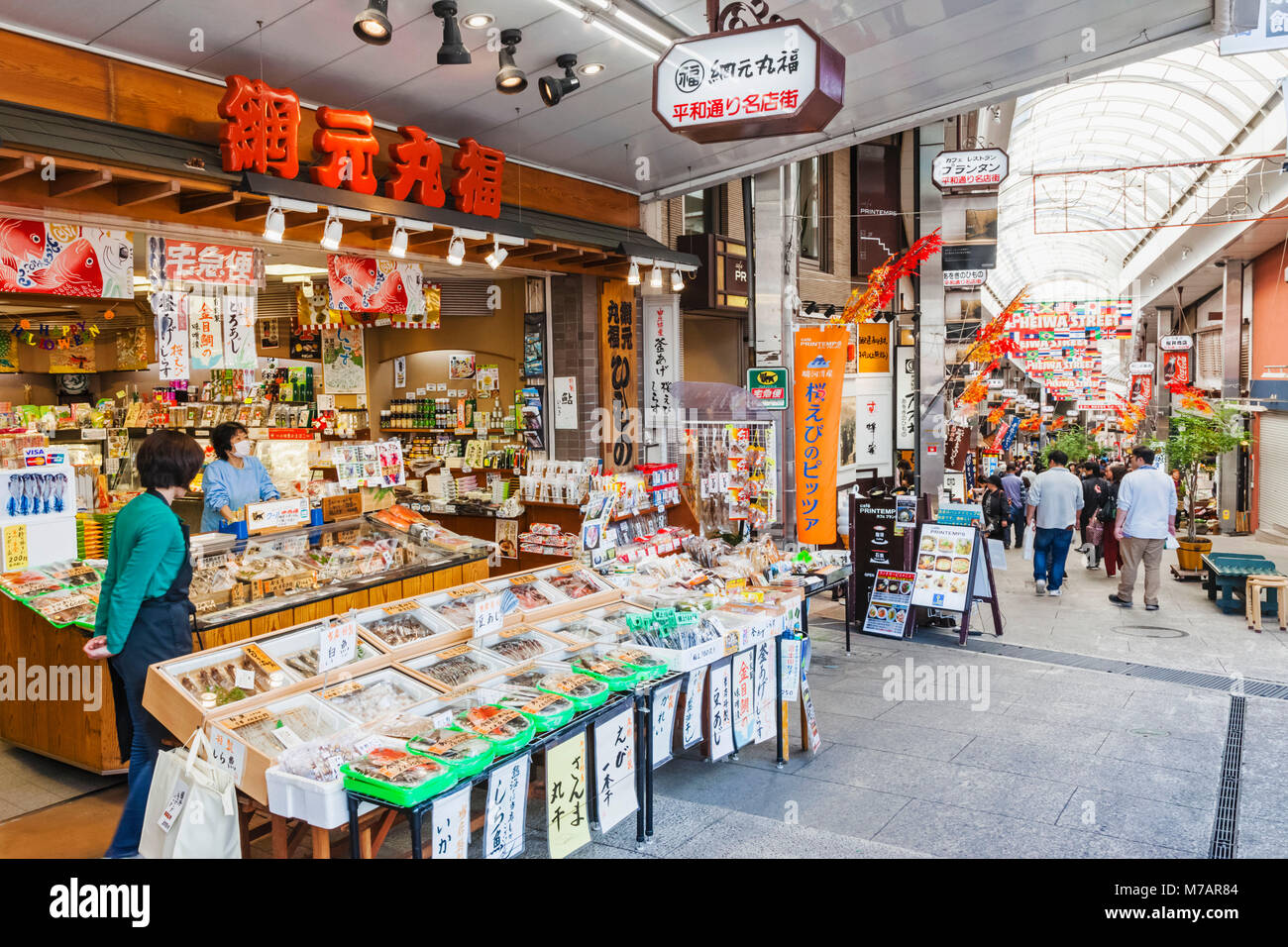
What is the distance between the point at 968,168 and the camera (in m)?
12.3

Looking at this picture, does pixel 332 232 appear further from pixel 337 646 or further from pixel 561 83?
pixel 337 646

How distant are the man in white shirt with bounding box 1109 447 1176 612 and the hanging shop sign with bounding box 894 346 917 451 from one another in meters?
6.82

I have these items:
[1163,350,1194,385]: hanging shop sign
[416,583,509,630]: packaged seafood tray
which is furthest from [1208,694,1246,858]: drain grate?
[1163,350,1194,385]: hanging shop sign

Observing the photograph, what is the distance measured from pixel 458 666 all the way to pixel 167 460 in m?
1.73

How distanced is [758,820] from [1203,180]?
64.5ft

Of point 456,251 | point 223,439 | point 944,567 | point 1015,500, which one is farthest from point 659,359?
point 1015,500

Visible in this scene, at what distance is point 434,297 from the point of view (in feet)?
31.0

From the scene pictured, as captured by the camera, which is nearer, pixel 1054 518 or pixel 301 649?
pixel 301 649

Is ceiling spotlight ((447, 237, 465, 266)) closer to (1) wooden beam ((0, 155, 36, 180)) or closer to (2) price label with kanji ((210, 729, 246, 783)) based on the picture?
(1) wooden beam ((0, 155, 36, 180))

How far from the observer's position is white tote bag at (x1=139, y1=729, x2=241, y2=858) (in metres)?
3.43

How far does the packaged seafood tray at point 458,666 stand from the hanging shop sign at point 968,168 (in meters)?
10.1
